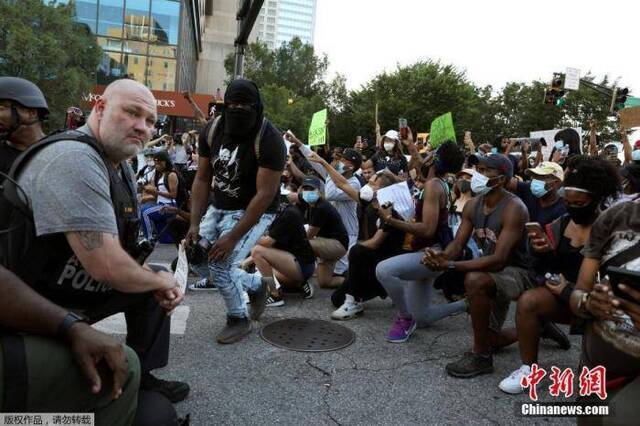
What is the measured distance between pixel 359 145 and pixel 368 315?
617cm

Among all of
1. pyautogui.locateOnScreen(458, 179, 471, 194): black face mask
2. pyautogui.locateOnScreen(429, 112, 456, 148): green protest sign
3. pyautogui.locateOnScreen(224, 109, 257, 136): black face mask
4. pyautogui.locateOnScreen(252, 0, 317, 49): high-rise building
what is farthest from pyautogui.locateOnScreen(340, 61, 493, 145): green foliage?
pyautogui.locateOnScreen(252, 0, 317, 49): high-rise building

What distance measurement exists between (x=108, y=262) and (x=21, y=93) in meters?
2.49

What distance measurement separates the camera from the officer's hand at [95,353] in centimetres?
160

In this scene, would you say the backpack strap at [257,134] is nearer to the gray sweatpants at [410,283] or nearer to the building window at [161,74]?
the gray sweatpants at [410,283]

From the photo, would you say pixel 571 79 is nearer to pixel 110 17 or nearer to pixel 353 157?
pixel 353 157

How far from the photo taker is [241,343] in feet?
13.0

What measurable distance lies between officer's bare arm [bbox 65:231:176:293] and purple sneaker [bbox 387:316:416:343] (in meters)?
2.64

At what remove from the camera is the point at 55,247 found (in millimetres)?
1894

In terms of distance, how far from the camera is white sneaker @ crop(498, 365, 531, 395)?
3291mm

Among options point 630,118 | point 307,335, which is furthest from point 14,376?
point 630,118

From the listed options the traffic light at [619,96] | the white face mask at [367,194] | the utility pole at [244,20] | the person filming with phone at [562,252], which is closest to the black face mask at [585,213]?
the person filming with phone at [562,252]

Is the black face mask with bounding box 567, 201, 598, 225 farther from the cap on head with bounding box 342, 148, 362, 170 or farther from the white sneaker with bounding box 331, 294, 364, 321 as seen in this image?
the cap on head with bounding box 342, 148, 362, 170

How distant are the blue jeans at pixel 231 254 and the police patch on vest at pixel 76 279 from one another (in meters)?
1.74

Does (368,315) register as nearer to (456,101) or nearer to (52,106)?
(52,106)
